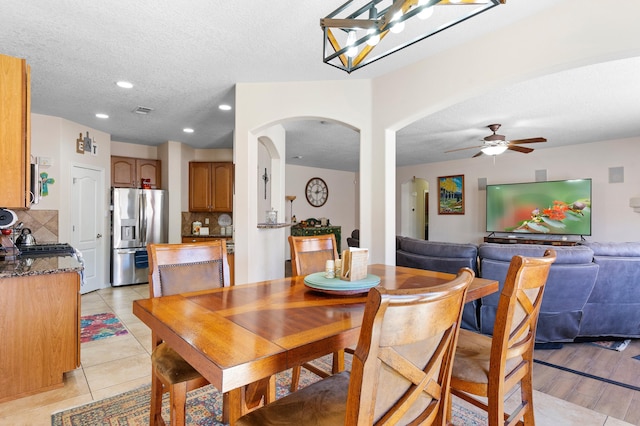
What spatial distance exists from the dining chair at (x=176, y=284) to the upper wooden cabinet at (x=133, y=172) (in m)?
4.85

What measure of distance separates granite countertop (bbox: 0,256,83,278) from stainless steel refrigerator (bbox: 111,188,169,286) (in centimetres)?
288

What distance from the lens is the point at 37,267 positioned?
7.71 ft

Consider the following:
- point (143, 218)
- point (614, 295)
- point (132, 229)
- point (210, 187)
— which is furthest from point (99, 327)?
point (614, 295)

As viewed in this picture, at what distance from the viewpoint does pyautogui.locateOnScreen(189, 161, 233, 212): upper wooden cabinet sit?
247 inches

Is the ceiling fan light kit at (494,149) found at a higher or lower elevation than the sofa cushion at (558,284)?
higher

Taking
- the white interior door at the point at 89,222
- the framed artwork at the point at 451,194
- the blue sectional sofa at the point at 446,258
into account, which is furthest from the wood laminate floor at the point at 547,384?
the framed artwork at the point at 451,194

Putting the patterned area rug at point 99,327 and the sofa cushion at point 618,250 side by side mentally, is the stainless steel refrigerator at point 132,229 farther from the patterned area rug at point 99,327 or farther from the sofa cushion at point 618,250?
the sofa cushion at point 618,250

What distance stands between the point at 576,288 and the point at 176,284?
10.3 feet

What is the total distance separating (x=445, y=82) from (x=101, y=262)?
5.50 m

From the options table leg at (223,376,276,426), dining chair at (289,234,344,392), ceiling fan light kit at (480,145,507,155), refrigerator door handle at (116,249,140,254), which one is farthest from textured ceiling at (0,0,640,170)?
table leg at (223,376,276,426)

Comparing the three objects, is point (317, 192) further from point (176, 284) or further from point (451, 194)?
point (176, 284)

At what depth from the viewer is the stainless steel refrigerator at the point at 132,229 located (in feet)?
18.1

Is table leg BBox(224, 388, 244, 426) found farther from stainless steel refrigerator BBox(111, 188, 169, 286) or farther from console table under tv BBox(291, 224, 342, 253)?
console table under tv BBox(291, 224, 342, 253)

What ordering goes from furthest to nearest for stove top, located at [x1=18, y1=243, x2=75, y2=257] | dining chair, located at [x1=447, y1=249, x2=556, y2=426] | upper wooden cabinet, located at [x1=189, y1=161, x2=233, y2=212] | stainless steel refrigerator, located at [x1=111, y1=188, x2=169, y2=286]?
upper wooden cabinet, located at [x1=189, y1=161, x2=233, y2=212] → stainless steel refrigerator, located at [x1=111, y1=188, x2=169, y2=286] → stove top, located at [x1=18, y1=243, x2=75, y2=257] → dining chair, located at [x1=447, y1=249, x2=556, y2=426]
